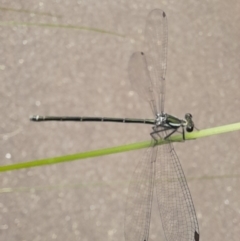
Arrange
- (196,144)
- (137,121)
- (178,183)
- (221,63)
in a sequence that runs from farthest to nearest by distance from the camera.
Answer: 1. (221,63)
2. (196,144)
3. (137,121)
4. (178,183)

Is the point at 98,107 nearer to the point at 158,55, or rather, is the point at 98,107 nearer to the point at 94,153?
the point at 158,55

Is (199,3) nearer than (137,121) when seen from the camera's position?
No

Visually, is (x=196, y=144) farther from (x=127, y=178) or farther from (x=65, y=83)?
(x=65, y=83)

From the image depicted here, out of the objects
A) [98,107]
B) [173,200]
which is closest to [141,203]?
[173,200]

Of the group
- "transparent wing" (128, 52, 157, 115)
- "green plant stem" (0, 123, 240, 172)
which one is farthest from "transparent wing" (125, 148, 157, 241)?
"green plant stem" (0, 123, 240, 172)

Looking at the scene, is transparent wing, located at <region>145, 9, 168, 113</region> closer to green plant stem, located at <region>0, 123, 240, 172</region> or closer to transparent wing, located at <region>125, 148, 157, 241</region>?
transparent wing, located at <region>125, 148, 157, 241</region>

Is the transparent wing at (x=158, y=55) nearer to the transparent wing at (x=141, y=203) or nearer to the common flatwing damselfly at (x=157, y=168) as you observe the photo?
the common flatwing damselfly at (x=157, y=168)

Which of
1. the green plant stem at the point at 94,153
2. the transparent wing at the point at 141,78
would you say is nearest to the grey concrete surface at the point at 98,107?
the transparent wing at the point at 141,78

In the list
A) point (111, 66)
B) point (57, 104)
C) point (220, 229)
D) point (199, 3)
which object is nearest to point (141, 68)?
point (111, 66)
